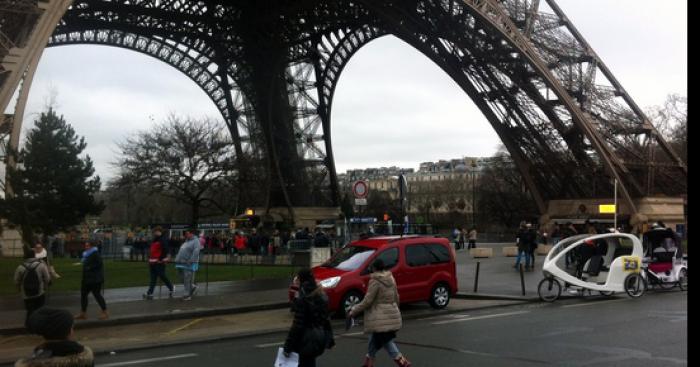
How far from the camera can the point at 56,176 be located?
44062 millimetres

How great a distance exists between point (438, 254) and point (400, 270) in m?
1.30

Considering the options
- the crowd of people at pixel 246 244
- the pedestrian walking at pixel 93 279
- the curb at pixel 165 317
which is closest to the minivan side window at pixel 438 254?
the curb at pixel 165 317

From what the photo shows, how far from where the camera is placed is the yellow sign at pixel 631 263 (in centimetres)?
1750

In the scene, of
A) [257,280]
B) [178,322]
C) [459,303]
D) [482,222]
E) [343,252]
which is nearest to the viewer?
[178,322]

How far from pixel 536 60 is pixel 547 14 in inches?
206

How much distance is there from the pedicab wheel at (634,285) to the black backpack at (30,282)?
13.7 meters

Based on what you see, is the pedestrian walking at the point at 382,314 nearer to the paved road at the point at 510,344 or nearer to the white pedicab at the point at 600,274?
the paved road at the point at 510,344

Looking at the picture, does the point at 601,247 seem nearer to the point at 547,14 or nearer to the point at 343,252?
the point at 343,252

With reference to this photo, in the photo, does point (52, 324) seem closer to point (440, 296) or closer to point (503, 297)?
point (440, 296)

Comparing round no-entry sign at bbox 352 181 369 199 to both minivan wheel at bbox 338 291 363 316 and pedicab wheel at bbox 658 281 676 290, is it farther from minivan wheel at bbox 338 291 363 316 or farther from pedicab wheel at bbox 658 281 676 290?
pedicab wheel at bbox 658 281 676 290

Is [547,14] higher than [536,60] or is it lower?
higher

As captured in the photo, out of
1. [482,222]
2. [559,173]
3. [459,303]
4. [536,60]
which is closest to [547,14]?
[536,60]

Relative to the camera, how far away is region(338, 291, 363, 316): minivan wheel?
14.5 m

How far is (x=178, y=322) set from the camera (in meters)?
14.5
